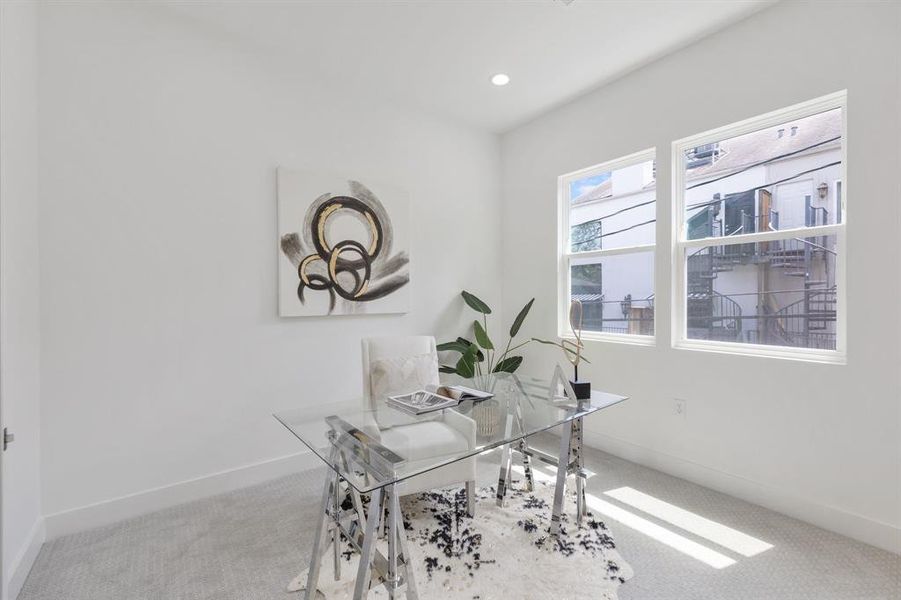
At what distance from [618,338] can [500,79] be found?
6.99 ft

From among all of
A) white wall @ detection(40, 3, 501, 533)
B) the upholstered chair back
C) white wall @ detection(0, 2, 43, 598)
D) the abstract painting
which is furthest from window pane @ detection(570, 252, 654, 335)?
white wall @ detection(0, 2, 43, 598)

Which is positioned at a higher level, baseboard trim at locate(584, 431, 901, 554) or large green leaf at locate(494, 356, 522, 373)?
large green leaf at locate(494, 356, 522, 373)

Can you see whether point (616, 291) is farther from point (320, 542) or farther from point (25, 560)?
point (25, 560)

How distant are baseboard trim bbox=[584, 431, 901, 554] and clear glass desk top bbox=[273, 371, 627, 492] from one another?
3.40 feet

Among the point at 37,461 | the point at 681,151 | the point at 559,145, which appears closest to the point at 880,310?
the point at 681,151

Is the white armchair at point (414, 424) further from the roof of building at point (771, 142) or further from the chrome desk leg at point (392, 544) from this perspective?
the roof of building at point (771, 142)

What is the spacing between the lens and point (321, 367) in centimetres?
310

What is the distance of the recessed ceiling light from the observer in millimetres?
3121

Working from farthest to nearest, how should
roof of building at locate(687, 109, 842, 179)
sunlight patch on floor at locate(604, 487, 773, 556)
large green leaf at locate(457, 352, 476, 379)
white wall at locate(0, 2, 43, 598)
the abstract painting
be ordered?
large green leaf at locate(457, 352, 476, 379), the abstract painting, roof of building at locate(687, 109, 842, 179), sunlight patch on floor at locate(604, 487, 773, 556), white wall at locate(0, 2, 43, 598)

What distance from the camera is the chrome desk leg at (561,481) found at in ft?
7.00

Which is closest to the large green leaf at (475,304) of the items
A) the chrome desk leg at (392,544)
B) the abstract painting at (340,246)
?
the abstract painting at (340,246)

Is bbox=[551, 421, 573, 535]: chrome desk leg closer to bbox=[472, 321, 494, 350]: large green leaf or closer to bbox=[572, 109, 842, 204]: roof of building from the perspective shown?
bbox=[472, 321, 494, 350]: large green leaf

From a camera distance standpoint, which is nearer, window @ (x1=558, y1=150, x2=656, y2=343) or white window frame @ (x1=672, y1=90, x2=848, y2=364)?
white window frame @ (x1=672, y1=90, x2=848, y2=364)

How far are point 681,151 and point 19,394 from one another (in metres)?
3.88
